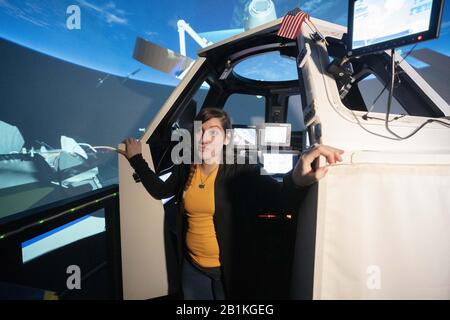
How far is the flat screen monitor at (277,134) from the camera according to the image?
3174mm

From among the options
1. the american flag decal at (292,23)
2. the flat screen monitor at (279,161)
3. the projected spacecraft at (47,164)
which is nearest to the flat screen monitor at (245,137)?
the flat screen monitor at (279,161)

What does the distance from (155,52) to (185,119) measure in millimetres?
734

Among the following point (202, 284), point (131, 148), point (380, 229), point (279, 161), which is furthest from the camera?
point (279, 161)

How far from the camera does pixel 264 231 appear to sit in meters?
1.64

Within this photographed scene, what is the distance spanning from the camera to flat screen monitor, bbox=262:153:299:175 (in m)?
2.82

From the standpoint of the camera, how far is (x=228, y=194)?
1.39 metres

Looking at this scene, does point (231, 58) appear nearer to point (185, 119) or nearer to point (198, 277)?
point (185, 119)

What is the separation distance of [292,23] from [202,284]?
1733 millimetres

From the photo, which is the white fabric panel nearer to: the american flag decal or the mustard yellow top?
the mustard yellow top

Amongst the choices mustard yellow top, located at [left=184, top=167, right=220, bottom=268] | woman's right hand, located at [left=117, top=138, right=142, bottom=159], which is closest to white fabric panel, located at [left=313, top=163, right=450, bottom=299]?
mustard yellow top, located at [left=184, top=167, right=220, bottom=268]

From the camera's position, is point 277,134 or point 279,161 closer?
point 279,161

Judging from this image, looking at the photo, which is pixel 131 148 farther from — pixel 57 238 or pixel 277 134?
pixel 277 134

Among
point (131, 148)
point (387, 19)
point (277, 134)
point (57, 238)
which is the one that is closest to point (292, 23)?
point (387, 19)
